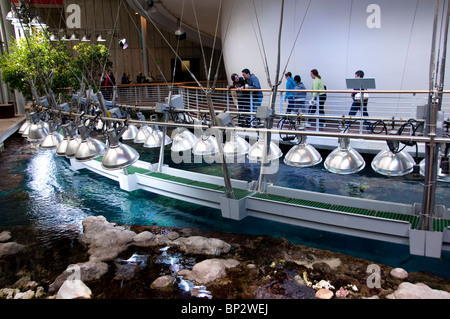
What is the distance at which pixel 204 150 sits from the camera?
5.34 m

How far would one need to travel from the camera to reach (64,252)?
5547 millimetres

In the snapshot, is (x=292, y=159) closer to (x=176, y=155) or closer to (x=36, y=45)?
(x=176, y=155)

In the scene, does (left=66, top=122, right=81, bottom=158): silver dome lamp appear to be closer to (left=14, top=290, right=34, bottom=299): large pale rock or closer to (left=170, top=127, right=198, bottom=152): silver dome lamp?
(left=170, top=127, right=198, bottom=152): silver dome lamp

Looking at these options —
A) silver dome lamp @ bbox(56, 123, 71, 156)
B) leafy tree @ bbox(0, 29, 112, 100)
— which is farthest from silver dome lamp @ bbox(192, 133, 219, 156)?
leafy tree @ bbox(0, 29, 112, 100)

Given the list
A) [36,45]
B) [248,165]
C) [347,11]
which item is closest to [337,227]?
[248,165]

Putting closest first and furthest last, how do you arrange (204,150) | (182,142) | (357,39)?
(204,150)
(182,142)
(357,39)

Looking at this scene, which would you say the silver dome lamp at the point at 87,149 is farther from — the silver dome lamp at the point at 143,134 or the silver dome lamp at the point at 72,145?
the silver dome lamp at the point at 143,134

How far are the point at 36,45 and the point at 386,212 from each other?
13174 millimetres

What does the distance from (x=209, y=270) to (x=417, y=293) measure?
7.66 feet

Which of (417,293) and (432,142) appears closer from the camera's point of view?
(432,142)

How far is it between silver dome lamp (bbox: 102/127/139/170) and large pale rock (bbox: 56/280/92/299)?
4.72 ft

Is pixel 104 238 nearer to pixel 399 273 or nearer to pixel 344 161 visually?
pixel 344 161

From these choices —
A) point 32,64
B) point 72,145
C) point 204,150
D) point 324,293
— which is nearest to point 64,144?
point 72,145
